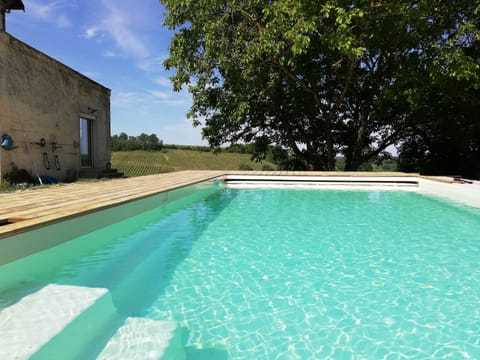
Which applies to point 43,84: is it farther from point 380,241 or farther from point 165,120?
point 165,120

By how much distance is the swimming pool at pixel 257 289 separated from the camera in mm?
1820

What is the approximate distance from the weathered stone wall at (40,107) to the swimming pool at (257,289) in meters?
4.97

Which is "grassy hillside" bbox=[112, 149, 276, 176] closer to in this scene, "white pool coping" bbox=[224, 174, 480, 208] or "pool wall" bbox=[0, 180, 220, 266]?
"white pool coping" bbox=[224, 174, 480, 208]

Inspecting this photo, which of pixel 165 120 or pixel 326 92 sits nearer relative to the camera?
pixel 326 92

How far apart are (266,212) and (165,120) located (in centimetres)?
1946

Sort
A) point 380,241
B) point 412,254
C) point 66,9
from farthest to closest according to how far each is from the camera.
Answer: point 66,9
point 380,241
point 412,254

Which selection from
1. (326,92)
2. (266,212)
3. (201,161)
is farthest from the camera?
(201,161)

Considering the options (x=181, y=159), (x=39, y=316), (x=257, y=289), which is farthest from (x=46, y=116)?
(x=181, y=159)

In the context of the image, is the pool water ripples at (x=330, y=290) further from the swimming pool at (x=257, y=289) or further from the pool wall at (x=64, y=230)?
the pool wall at (x=64, y=230)

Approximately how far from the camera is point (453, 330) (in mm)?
2027

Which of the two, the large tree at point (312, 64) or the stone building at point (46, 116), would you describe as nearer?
the stone building at point (46, 116)

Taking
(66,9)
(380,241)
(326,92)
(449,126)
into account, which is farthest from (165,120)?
(380,241)

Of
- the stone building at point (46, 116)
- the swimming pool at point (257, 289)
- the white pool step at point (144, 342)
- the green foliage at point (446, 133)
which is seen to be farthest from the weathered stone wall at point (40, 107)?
the green foliage at point (446, 133)

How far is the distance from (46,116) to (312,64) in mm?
8895
